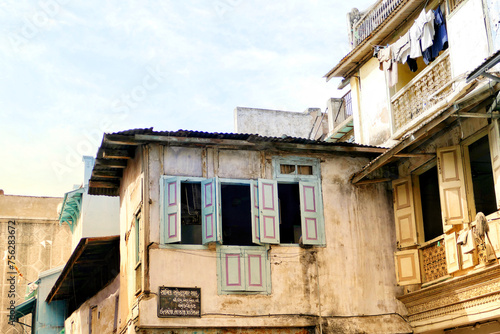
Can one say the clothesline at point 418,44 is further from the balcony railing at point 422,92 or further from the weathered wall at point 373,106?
the weathered wall at point 373,106

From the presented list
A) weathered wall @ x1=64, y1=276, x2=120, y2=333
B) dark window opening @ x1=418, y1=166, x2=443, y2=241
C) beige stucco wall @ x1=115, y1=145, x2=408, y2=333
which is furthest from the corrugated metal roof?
weathered wall @ x1=64, y1=276, x2=120, y2=333

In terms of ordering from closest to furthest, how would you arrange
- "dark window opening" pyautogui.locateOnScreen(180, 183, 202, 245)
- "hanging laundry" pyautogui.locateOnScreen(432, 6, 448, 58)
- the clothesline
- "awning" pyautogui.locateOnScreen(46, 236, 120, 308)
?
"hanging laundry" pyautogui.locateOnScreen(432, 6, 448, 58) < the clothesline < "dark window opening" pyautogui.locateOnScreen(180, 183, 202, 245) < "awning" pyautogui.locateOnScreen(46, 236, 120, 308)

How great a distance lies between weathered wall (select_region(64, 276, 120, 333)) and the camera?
16.0 meters

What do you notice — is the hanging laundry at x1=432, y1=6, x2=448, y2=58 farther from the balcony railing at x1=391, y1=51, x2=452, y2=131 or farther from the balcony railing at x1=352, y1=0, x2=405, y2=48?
the balcony railing at x1=352, y1=0, x2=405, y2=48

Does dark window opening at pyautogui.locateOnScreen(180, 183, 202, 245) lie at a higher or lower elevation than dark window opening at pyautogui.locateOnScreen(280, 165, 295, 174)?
lower

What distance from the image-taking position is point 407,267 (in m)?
13.0

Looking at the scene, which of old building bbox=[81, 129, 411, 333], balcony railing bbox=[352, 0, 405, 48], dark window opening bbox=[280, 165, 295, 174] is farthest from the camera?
balcony railing bbox=[352, 0, 405, 48]

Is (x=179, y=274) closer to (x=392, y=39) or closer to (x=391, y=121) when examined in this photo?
(x=391, y=121)

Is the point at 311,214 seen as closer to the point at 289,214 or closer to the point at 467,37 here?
the point at 289,214

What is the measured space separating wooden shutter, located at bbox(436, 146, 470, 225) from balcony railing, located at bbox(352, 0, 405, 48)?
A: 14.2ft

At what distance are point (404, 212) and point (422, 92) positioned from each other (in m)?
2.24

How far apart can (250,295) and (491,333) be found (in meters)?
3.97

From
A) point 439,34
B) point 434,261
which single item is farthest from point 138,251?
point 439,34

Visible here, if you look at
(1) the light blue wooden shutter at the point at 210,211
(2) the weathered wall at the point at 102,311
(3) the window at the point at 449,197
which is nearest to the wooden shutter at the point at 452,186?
(3) the window at the point at 449,197
